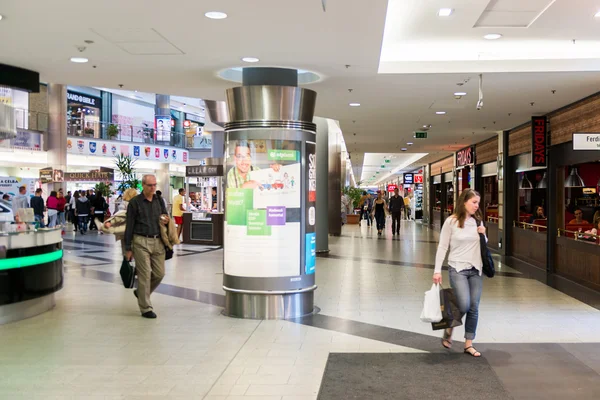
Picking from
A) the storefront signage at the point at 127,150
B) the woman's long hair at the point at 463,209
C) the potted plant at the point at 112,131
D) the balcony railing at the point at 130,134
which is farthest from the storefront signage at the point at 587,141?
the potted plant at the point at 112,131

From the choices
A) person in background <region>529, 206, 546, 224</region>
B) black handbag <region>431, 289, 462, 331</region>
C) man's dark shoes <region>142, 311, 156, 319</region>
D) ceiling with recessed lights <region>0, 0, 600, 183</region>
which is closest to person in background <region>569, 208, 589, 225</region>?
person in background <region>529, 206, 546, 224</region>

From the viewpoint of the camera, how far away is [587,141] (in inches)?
340

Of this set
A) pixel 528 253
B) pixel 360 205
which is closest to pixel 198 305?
pixel 528 253

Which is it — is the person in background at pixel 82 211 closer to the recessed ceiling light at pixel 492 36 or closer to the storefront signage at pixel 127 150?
the storefront signage at pixel 127 150

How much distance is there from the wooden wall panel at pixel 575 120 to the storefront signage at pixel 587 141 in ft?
3.24

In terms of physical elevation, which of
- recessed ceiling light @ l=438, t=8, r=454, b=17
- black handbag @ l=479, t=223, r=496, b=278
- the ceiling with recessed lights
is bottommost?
black handbag @ l=479, t=223, r=496, b=278

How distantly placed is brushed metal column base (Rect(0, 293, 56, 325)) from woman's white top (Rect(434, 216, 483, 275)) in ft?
14.9

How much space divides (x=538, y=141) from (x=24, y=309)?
31.4 ft

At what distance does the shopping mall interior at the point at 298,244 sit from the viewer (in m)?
4.90

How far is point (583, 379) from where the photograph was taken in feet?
15.2

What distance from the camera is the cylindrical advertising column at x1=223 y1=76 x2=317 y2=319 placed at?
6.81 m

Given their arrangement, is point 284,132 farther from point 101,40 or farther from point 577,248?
point 577,248

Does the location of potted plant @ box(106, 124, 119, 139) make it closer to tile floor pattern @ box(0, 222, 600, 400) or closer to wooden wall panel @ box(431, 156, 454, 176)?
wooden wall panel @ box(431, 156, 454, 176)

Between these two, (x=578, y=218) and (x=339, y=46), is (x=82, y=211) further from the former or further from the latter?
(x=339, y=46)
